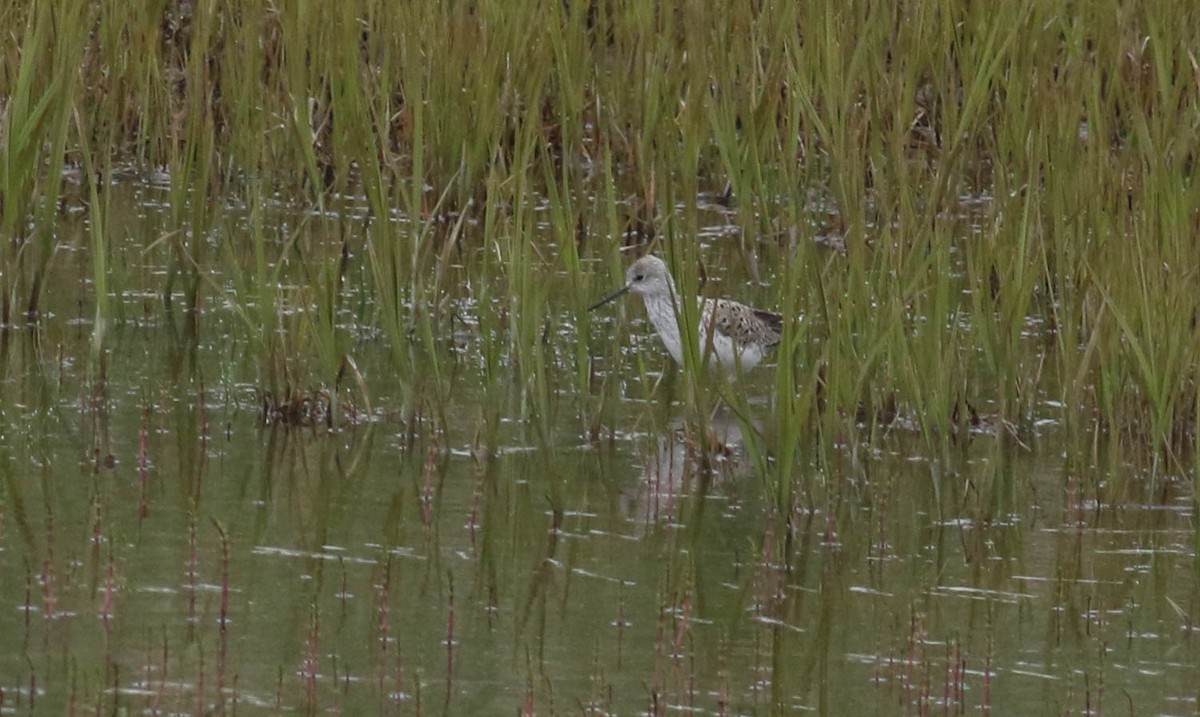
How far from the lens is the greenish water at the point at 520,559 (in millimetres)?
4387

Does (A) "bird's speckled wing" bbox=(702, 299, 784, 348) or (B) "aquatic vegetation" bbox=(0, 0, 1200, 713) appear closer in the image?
(B) "aquatic vegetation" bbox=(0, 0, 1200, 713)

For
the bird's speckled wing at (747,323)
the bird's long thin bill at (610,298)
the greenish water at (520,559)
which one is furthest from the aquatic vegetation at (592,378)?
the bird's speckled wing at (747,323)

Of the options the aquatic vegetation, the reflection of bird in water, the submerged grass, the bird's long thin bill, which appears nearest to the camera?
the aquatic vegetation

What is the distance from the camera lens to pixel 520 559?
5176 millimetres

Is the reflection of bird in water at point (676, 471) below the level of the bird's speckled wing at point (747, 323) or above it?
below

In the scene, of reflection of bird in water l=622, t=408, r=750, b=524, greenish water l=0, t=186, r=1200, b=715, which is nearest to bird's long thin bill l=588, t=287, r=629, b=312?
greenish water l=0, t=186, r=1200, b=715

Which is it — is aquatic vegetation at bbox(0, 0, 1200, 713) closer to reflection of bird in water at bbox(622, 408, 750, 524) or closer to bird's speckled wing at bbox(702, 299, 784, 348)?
reflection of bird in water at bbox(622, 408, 750, 524)

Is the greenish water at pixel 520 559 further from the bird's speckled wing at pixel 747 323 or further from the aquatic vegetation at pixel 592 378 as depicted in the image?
the bird's speckled wing at pixel 747 323

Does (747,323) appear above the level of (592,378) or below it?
above

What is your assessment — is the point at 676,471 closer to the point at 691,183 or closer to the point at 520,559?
the point at 520,559

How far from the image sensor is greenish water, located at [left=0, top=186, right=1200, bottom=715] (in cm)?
439

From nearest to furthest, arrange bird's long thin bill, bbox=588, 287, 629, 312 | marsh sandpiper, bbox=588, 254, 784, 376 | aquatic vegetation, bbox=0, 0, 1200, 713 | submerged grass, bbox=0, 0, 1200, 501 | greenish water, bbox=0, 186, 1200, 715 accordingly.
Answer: greenish water, bbox=0, 186, 1200, 715 → aquatic vegetation, bbox=0, 0, 1200, 713 → submerged grass, bbox=0, 0, 1200, 501 → marsh sandpiper, bbox=588, 254, 784, 376 → bird's long thin bill, bbox=588, 287, 629, 312

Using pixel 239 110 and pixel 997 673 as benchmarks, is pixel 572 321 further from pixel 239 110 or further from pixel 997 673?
pixel 997 673

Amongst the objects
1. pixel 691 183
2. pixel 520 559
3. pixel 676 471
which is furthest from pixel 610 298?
pixel 520 559
